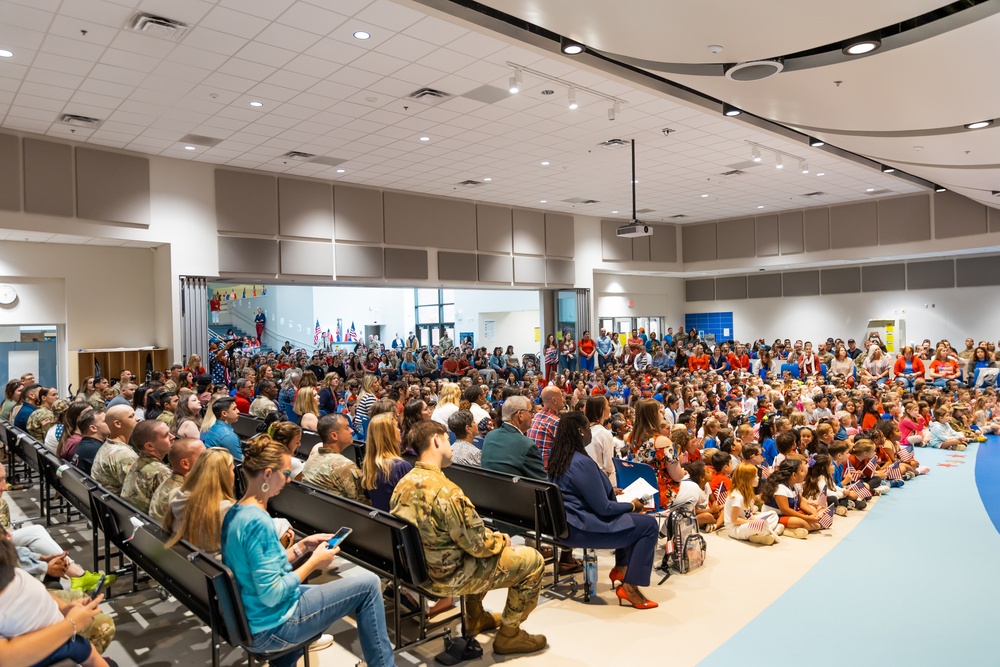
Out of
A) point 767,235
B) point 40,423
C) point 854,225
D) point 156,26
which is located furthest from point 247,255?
point 854,225

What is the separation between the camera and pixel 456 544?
3.33 metres

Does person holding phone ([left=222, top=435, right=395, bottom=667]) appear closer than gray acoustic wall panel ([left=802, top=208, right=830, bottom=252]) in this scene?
Yes

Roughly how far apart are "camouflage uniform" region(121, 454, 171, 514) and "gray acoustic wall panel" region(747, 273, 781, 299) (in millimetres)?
19768

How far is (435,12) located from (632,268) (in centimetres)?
1400

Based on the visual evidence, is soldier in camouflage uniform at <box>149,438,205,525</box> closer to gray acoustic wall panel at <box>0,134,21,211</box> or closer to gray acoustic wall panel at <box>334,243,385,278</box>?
gray acoustic wall panel at <box>0,134,21,211</box>

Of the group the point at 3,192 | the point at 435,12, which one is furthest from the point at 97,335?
the point at 435,12

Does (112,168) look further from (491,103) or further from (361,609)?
(361,609)

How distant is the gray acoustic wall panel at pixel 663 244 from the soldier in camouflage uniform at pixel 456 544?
16.9 m

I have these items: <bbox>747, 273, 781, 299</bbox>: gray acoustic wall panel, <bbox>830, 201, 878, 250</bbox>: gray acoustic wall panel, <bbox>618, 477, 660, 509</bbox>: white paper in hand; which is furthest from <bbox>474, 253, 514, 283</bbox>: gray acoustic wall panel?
<bbox>618, 477, 660, 509</bbox>: white paper in hand

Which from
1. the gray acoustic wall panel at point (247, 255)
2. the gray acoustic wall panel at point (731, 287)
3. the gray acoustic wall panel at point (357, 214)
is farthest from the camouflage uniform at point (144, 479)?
the gray acoustic wall panel at point (731, 287)

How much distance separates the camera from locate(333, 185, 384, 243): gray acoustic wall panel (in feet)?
43.6

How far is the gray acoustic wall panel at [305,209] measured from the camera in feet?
41.1

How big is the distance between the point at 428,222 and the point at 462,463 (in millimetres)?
10457

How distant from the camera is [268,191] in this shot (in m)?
12.3
